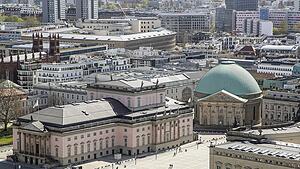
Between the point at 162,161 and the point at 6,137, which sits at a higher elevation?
the point at 6,137

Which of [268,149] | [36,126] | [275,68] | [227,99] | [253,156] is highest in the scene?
[275,68]

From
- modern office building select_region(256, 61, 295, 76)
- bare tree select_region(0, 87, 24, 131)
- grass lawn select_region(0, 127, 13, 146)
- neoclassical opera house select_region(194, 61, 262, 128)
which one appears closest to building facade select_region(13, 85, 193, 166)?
grass lawn select_region(0, 127, 13, 146)

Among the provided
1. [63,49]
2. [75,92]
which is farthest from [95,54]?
[75,92]

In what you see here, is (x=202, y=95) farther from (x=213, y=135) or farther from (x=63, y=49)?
(x=63, y=49)

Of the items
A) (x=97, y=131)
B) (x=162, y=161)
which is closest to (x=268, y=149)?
(x=162, y=161)

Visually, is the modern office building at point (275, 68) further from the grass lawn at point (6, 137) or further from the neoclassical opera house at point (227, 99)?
the grass lawn at point (6, 137)

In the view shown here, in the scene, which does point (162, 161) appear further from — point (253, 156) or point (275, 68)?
point (275, 68)

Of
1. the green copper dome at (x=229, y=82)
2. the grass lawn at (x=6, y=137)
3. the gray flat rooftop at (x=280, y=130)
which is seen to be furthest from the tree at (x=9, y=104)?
the gray flat rooftop at (x=280, y=130)
